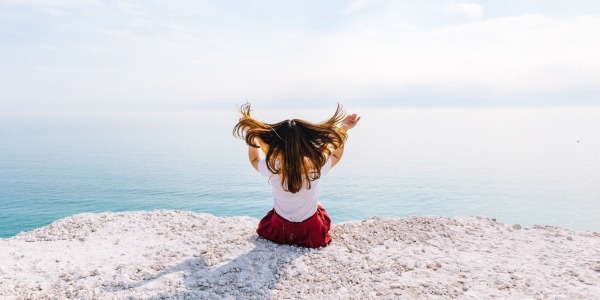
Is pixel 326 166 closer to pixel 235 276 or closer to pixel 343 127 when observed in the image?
pixel 343 127

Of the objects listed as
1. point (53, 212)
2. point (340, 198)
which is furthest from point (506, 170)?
point (53, 212)

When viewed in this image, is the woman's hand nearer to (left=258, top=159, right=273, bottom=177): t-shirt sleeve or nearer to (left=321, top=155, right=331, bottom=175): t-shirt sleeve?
(left=321, top=155, right=331, bottom=175): t-shirt sleeve

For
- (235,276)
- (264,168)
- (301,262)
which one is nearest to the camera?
(235,276)

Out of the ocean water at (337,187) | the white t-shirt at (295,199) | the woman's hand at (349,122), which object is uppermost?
the woman's hand at (349,122)

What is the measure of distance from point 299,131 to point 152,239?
12.8ft

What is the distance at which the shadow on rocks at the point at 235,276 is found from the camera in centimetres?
571

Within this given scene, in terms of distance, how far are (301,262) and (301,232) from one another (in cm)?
78

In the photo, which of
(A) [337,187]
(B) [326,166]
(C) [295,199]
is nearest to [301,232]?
(C) [295,199]

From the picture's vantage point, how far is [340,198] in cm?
3375

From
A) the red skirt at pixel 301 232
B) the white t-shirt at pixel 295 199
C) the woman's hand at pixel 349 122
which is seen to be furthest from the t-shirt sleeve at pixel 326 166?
the red skirt at pixel 301 232

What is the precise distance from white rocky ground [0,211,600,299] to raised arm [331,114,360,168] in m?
1.57

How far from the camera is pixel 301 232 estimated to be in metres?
7.46

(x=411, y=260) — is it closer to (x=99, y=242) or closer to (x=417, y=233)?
(x=417, y=233)

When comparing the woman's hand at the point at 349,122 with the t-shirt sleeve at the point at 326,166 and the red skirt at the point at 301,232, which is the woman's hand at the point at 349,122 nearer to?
the t-shirt sleeve at the point at 326,166
